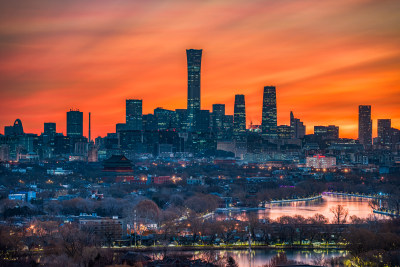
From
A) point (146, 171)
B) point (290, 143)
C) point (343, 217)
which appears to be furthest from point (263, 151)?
point (343, 217)

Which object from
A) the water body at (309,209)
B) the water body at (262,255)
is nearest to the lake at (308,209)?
the water body at (309,209)

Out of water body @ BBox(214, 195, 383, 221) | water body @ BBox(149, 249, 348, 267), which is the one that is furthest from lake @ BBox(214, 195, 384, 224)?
water body @ BBox(149, 249, 348, 267)

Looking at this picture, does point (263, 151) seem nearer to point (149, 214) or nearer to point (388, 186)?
point (388, 186)

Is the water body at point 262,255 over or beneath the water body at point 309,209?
beneath

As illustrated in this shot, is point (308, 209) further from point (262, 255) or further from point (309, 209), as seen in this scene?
point (262, 255)

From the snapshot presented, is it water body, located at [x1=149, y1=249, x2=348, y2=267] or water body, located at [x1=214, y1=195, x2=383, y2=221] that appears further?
water body, located at [x1=214, y1=195, x2=383, y2=221]

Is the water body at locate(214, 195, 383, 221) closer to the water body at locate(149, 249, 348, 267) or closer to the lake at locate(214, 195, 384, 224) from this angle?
the lake at locate(214, 195, 384, 224)

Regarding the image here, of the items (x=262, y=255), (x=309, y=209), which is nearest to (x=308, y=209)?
(x=309, y=209)

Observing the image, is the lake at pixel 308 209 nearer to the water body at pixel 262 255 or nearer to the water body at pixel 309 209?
the water body at pixel 309 209
